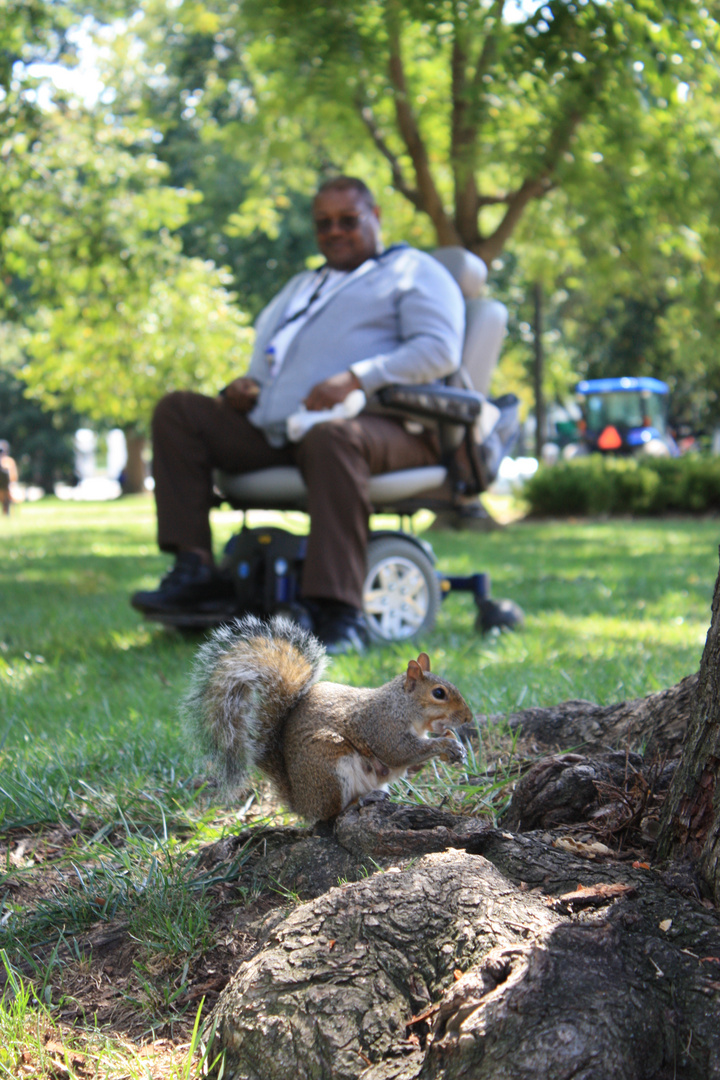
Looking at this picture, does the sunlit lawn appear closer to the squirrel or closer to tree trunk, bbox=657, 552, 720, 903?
the squirrel

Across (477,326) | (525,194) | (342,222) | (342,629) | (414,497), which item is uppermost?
(525,194)

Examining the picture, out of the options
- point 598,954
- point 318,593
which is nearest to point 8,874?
point 598,954

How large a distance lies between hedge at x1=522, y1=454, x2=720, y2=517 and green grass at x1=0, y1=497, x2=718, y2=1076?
7.46 meters

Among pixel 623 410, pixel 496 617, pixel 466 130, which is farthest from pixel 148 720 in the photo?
pixel 623 410

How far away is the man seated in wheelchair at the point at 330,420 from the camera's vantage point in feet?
11.8

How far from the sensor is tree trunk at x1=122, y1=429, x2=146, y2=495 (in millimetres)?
31094

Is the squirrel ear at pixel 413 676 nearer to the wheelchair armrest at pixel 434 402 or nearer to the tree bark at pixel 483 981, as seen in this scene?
the tree bark at pixel 483 981

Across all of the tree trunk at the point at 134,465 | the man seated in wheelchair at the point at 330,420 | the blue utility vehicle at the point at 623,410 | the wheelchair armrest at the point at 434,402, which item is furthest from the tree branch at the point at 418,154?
the tree trunk at the point at 134,465

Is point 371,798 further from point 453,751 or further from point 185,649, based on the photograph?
point 185,649

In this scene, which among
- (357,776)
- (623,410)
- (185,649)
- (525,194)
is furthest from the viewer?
(623,410)

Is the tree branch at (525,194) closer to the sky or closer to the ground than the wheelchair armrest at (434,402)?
closer to the sky

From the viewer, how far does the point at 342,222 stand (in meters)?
4.20

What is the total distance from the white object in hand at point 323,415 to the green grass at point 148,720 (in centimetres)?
90

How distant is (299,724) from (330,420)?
Answer: 6.58 ft
